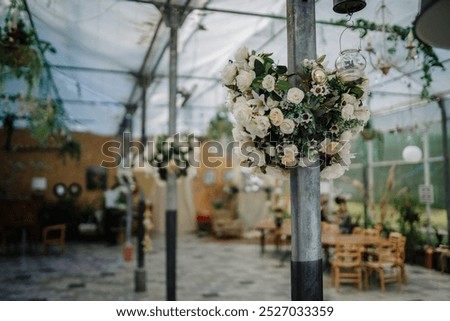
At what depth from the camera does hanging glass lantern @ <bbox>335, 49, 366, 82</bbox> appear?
1.96 meters

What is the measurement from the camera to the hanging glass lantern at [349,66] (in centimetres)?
196

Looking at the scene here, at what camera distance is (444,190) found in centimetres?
756

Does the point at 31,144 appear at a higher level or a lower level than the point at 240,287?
higher

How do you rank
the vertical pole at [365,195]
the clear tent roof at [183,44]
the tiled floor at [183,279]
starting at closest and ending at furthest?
the clear tent roof at [183,44]
the tiled floor at [183,279]
the vertical pole at [365,195]

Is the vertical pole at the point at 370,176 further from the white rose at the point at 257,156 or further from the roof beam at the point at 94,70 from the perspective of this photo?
the white rose at the point at 257,156

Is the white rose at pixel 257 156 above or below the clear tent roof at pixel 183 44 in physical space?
below

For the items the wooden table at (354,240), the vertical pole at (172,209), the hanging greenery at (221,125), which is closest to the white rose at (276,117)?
the vertical pole at (172,209)

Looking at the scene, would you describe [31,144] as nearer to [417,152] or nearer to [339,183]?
[339,183]

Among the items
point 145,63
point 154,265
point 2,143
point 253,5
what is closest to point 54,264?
point 154,265

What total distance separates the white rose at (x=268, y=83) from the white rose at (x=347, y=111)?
360mm

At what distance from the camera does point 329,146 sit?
1987 mm

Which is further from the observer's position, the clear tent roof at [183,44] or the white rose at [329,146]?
the clear tent roof at [183,44]
